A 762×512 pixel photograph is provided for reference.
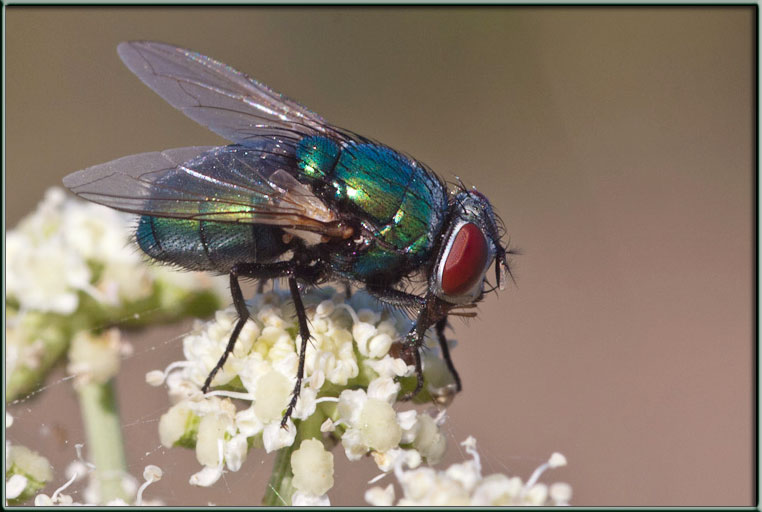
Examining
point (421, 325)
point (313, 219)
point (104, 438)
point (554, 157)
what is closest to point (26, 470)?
point (104, 438)

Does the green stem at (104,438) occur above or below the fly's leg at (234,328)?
below

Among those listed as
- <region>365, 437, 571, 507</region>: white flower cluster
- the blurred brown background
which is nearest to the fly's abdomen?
<region>365, 437, 571, 507</region>: white flower cluster

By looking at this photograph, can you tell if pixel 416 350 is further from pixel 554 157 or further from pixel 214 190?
pixel 554 157

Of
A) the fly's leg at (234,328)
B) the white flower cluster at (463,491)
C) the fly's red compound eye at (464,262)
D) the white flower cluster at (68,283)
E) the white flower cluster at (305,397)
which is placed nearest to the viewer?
the white flower cluster at (463,491)

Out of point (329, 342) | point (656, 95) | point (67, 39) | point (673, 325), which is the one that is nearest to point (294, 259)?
point (329, 342)

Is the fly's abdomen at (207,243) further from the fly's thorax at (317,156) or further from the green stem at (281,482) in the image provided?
the green stem at (281,482)

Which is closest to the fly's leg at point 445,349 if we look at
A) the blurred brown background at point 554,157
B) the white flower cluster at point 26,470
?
the white flower cluster at point 26,470
